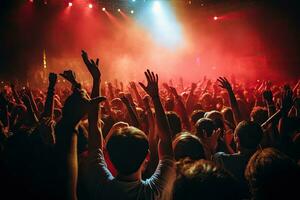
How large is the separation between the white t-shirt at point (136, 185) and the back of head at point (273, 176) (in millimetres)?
Result: 556

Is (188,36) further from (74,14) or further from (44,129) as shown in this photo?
(44,129)

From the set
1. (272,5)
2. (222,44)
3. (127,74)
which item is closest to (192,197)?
(272,5)

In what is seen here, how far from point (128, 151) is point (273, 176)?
907 millimetres

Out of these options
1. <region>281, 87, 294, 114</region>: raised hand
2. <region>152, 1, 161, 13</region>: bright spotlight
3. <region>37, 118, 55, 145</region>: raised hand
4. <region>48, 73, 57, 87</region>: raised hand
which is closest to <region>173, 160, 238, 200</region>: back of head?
<region>37, 118, 55, 145</region>: raised hand

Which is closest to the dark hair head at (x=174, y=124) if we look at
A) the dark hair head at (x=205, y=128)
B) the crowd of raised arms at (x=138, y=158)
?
the crowd of raised arms at (x=138, y=158)

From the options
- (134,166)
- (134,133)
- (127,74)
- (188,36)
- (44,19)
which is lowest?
(134,166)

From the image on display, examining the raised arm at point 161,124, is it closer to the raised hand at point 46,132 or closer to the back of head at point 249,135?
the back of head at point 249,135

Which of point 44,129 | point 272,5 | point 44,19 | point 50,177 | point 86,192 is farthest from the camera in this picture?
point 44,19

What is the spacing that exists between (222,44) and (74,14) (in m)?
11.6

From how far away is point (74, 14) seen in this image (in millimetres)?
22969

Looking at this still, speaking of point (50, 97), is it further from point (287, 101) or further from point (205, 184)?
point (287, 101)

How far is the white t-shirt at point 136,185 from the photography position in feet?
6.57

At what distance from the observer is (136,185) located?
2.04 meters

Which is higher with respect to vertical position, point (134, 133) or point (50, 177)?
point (134, 133)
